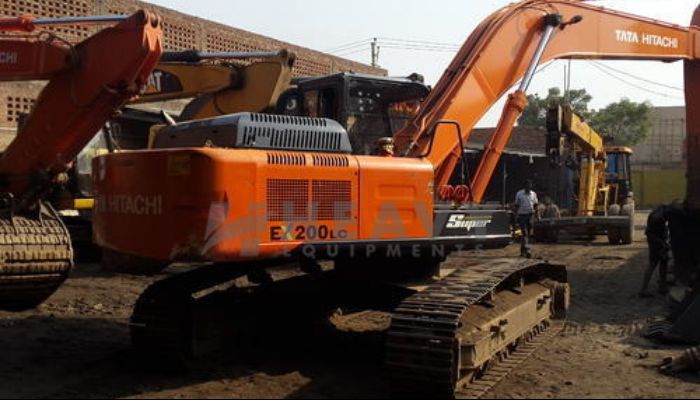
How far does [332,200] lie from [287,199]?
0.35m

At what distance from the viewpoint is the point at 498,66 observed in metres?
7.14

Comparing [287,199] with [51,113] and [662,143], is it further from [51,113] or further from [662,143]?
[662,143]

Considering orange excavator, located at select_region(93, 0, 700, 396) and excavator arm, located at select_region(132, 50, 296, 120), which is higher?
excavator arm, located at select_region(132, 50, 296, 120)

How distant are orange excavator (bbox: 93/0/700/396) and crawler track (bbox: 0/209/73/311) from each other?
1479mm

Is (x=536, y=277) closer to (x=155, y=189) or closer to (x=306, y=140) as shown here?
(x=306, y=140)

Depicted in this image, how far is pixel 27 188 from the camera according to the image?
730 centimetres

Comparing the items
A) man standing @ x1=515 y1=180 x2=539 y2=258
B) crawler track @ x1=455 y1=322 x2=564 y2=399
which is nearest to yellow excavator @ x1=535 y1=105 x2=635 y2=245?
man standing @ x1=515 y1=180 x2=539 y2=258

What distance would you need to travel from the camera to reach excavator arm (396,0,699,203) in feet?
20.6

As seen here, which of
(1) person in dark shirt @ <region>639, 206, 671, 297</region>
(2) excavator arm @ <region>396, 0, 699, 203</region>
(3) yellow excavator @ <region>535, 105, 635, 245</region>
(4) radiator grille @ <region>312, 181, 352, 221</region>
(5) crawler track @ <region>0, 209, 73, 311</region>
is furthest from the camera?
(3) yellow excavator @ <region>535, 105, 635, 245</region>

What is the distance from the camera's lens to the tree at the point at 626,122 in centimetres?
6050

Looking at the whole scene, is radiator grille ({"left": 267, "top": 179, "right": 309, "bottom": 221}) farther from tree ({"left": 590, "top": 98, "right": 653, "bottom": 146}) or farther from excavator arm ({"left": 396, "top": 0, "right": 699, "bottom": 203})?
tree ({"left": 590, "top": 98, "right": 653, "bottom": 146})

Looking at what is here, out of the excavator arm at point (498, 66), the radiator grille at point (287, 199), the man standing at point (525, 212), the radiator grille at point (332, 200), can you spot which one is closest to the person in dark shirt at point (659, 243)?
the excavator arm at point (498, 66)

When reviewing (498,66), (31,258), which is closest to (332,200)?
(498,66)

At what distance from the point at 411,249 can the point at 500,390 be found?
1207mm
